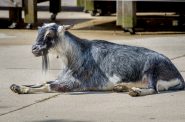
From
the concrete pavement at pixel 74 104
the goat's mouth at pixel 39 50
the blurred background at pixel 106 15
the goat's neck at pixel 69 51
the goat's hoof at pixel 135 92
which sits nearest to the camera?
the concrete pavement at pixel 74 104

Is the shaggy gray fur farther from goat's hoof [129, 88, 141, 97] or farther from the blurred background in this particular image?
the blurred background

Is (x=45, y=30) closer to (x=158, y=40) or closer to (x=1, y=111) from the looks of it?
(x=1, y=111)

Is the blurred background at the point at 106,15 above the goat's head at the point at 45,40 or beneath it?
beneath

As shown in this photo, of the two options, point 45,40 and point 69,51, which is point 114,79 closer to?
point 69,51

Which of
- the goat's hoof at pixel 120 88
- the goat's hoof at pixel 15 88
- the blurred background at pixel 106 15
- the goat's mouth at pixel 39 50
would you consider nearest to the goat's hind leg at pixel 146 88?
the goat's hoof at pixel 120 88

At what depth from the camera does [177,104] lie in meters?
7.22

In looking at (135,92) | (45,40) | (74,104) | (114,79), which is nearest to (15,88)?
(45,40)

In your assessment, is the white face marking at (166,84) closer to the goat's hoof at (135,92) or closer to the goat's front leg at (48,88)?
the goat's hoof at (135,92)

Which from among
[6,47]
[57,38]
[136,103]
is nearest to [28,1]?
[6,47]

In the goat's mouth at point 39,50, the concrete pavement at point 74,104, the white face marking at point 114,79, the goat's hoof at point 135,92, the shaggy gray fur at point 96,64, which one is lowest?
Answer: the concrete pavement at point 74,104

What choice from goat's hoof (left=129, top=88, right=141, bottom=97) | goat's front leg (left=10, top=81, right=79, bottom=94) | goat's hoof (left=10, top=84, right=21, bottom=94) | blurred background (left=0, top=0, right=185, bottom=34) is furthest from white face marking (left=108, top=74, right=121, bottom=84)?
→ blurred background (left=0, top=0, right=185, bottom=34)

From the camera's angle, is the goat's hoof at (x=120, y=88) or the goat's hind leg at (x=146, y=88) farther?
the goat's hoof at (x=120, y=88)

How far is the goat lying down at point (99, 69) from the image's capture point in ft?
25.6

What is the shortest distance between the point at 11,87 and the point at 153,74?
1.65 meters
